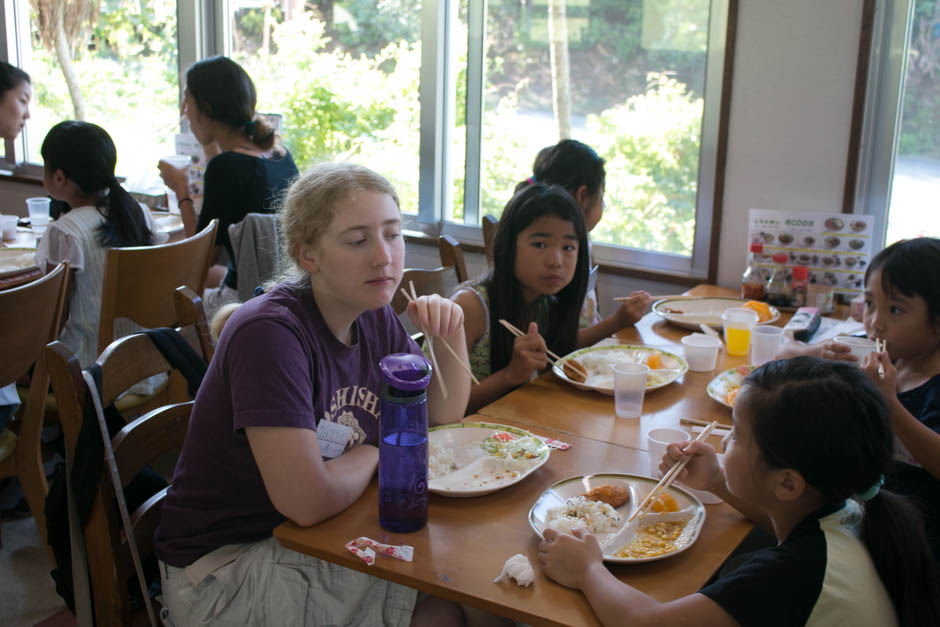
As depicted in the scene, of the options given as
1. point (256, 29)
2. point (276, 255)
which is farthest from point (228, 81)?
point (256, 29)

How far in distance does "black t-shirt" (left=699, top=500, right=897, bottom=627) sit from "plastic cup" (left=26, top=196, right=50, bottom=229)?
140 inches

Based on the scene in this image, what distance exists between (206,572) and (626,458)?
775 millimetres

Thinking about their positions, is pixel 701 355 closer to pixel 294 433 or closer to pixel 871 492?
pixel 871 492

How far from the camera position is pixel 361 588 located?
4.56 ft

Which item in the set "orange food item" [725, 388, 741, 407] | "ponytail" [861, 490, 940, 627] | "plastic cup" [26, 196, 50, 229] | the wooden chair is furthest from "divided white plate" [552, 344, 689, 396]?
"plastic cup" [26, 196, 50, 229]

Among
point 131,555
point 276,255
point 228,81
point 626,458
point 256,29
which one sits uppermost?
point 256,29

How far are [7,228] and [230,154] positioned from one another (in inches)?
47.9

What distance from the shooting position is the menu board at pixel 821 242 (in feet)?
9.30

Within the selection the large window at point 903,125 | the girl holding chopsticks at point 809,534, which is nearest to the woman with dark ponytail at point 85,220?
the girl holding chopsticks at point 809,534

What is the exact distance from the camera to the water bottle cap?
3.91 feet

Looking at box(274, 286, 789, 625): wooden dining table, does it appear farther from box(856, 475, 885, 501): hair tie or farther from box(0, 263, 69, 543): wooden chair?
box(0, 263, 69, 543): wooden chair

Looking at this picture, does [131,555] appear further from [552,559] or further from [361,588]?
[552,559]

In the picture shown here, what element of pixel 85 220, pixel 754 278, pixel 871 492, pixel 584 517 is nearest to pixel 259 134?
pixel 85 220

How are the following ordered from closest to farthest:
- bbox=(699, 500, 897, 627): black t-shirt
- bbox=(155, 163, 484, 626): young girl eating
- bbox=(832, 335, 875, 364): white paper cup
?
bbox=(699, 500, 897, 627): black t-shirt → bbox=(155, 163, 484, 626): young girl eating → bbox=(832, 335, 875, 364): white paper cup
